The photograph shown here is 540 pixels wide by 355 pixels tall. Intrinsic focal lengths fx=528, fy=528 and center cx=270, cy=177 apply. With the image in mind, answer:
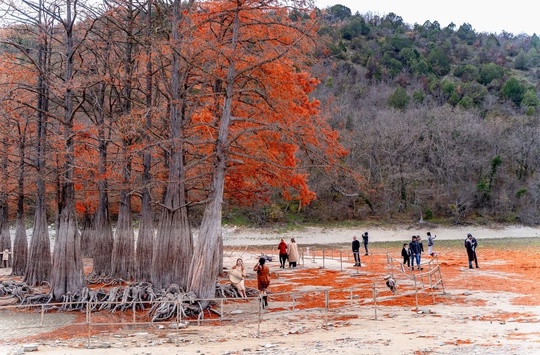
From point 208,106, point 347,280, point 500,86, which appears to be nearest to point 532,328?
point 347,280

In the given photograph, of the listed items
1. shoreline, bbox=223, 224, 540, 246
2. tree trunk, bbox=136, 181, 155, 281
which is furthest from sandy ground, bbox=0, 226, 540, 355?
shoreline, bbox=223, 224, 540, 246

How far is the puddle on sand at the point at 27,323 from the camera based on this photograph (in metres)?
14.9

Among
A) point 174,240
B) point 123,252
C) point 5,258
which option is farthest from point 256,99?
point 5,258

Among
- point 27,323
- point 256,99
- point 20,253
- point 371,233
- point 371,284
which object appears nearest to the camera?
point 27,323

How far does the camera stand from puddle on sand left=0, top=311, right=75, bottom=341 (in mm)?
14922

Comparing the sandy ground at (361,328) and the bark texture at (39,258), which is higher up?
the bark texture at (39,258)

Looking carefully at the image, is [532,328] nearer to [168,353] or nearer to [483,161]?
[168,353]

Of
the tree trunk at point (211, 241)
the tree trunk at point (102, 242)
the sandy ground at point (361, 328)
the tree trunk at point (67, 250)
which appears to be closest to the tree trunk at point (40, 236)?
the tree trunk at point (102, 242)

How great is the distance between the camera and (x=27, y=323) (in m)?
16.7

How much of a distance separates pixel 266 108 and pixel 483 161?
5979 centimetres

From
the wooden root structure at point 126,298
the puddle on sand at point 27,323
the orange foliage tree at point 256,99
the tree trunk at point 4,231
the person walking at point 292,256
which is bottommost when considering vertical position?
the puddle on sand at point 27,323

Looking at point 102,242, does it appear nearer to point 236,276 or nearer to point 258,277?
point 236,276

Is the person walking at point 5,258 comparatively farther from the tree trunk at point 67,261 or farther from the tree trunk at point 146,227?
the tree trunk at point 67,261

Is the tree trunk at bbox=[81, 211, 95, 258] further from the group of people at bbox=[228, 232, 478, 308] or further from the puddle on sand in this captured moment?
the puddle on sand
